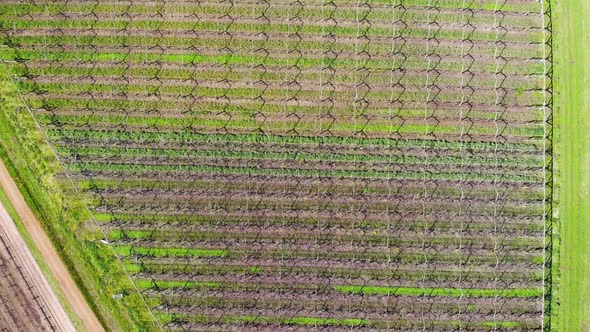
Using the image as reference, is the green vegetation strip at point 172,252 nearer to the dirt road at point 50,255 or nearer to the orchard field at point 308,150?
the orchard field at point 308,150

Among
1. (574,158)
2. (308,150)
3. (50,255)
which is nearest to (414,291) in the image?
(308,150)

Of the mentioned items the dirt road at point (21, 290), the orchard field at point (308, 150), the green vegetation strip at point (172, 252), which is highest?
the orchard field at point (308, 150)

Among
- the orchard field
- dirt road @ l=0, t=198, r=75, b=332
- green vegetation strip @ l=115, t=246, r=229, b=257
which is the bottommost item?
dirt road @ l=0, t=198, r=75, b=332

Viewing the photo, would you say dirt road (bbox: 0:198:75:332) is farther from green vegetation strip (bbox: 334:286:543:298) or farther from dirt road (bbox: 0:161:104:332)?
green vegetation strip (bbox: 334:286:543:298)

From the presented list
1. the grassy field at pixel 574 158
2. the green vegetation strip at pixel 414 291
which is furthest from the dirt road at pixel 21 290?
the grassy field at pixel 574 158

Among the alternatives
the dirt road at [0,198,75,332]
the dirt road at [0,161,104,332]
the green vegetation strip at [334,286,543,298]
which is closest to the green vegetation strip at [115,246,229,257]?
the dirt road at [0,161,104,332]

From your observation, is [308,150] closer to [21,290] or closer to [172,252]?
[172,252]
